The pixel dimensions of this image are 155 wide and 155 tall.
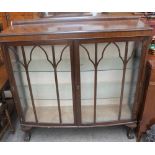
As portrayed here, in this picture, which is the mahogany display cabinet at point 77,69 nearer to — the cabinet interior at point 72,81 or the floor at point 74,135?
the cabinet interior at point 72,81

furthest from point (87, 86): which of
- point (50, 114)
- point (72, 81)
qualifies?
point (50, 114)

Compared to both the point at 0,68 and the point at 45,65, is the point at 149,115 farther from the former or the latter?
the point at 0,68

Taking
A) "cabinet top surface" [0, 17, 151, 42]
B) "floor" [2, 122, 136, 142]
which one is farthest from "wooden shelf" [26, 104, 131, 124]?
"cabinet top surface" [0, 17, 151, 42]

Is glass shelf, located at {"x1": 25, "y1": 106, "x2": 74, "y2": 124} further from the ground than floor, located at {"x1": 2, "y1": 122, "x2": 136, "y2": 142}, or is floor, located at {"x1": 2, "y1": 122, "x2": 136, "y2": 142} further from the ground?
glass shelf, located at {"x1": 25, "y1": 106, "x2": 74, "y2": 124}

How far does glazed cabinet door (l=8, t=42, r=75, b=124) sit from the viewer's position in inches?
46.0

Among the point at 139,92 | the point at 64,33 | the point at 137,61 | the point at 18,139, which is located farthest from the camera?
the point at 18,139

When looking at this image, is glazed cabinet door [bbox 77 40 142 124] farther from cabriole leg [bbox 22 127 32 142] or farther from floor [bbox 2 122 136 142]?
cabriole leg [bbox 22 127 32 142]

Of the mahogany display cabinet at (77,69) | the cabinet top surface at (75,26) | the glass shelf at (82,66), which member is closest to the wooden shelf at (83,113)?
the mahogany display cabinet at (77,69)

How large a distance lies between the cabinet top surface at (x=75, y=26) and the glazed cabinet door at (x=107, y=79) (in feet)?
0.27

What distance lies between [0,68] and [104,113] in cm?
97

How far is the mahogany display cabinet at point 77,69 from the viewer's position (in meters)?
1.09

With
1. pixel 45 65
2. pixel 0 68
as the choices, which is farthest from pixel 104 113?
pixel 0 68

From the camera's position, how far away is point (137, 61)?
121 centimetres

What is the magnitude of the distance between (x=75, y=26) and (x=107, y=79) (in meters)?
0.44
